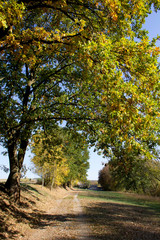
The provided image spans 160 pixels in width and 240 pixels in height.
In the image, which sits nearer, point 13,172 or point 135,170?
point 13,172

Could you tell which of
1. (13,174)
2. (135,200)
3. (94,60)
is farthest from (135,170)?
(135,200)

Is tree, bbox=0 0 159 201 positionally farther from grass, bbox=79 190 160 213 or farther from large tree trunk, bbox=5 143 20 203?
grass, bbox=79 190 160 213

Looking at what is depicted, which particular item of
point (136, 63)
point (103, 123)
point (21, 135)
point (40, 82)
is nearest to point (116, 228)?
point (103, 123)

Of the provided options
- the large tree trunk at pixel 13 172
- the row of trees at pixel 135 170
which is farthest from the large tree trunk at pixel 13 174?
the row of trees at pixel 135 170

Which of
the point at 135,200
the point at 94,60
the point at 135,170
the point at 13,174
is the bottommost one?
the point at 135,200

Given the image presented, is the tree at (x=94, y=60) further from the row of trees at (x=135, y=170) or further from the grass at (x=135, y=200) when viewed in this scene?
the grass at (x=135, y=200)

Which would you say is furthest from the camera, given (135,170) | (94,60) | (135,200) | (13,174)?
(135,200)

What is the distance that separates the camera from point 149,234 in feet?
30.9

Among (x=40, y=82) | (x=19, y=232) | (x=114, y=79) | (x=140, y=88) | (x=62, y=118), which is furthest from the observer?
(x=40, y=82)

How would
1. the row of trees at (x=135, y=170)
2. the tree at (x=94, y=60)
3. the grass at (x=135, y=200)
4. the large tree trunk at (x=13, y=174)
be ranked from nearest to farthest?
the tree at (x=94, y=60) < the row of trees at (x=135, y=170) < the large tree trunk at (x=13, y=174) < the grass at (x=135, y=200)

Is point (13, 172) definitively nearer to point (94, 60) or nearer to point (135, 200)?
point (94, 60)

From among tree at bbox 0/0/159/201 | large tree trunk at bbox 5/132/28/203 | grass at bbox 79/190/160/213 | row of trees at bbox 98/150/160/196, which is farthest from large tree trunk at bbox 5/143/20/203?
grass at bbox 79/190/160/213

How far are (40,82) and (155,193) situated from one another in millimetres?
30572

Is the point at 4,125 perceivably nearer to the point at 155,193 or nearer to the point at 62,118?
the point at 62,118
